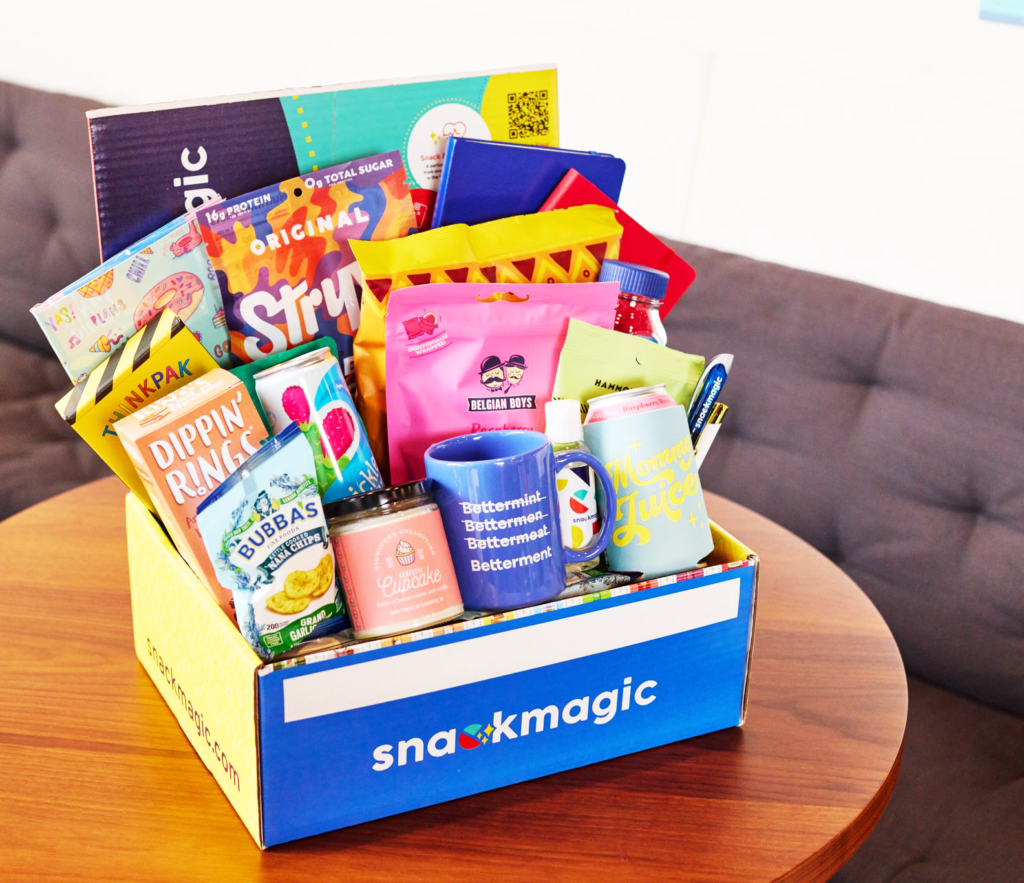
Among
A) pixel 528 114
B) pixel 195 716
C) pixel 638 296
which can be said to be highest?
pixel 528 114

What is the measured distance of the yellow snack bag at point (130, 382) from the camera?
718 mm

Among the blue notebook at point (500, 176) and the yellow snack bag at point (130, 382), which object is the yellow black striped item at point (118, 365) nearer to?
the yellow snack bag at point (130, 382)

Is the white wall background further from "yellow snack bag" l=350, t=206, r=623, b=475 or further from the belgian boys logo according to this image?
the belgian boys logo

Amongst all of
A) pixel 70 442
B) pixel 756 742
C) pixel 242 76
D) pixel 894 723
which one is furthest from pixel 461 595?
pixel 242 76

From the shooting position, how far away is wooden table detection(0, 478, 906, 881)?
693 millimetres

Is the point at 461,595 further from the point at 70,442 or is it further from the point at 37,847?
the point at 70,442

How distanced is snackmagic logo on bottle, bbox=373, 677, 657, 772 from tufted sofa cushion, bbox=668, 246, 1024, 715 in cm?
83

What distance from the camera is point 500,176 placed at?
880 mm

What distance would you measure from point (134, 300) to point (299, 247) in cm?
14

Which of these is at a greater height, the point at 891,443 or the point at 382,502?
the point at 382,502

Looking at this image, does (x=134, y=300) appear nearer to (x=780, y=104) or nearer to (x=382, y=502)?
(x=382, y=502)

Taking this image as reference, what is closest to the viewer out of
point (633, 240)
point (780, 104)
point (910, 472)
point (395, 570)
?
point (395, 570)

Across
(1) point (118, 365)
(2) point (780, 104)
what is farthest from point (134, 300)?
(2) point (780, 104)

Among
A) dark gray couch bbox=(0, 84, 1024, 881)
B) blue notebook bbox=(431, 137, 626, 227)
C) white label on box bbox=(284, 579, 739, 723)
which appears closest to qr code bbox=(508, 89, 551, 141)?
blue notebook bbox=(431, 137, 626, 227)
